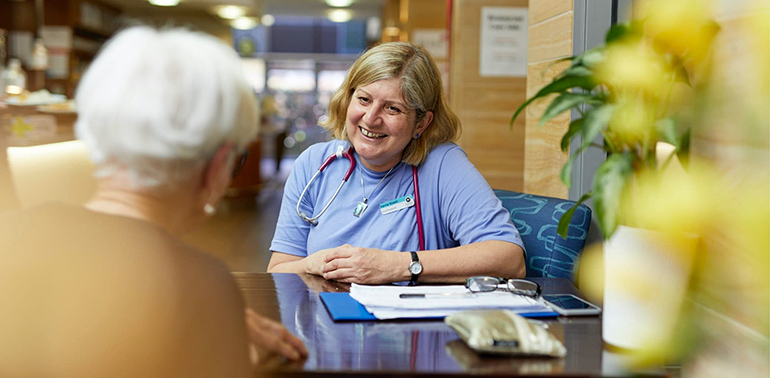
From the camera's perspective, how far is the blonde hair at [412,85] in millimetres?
2121

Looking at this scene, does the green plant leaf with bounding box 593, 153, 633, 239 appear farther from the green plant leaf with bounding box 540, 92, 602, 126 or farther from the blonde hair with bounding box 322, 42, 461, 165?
the blonde hair with bounding box 322, 42, 461, 165

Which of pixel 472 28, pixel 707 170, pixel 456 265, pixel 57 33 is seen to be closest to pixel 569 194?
pixel 456 265

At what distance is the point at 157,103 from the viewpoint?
0.89 metres

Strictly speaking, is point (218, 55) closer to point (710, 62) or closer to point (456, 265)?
point (710, 62)

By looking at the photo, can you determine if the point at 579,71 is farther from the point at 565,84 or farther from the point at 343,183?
the point at 343,183

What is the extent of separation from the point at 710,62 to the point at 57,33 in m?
10.3

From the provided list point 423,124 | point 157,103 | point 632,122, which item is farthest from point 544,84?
point 157,103

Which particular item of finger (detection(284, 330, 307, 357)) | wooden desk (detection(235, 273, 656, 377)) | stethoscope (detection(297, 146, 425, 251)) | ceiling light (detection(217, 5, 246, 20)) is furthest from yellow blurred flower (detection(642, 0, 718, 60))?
ceiling light (detection(217, 5, 246, 20))

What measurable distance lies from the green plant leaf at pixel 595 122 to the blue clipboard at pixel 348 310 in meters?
0.47

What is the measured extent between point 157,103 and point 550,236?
59.5 inches

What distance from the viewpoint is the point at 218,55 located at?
3.10 ft

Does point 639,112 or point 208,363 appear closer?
point 208,363

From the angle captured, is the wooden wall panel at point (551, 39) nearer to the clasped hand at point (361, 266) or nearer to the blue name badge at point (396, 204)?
the blue name badge at point (396, 204)

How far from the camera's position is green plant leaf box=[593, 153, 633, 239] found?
3.52ft
